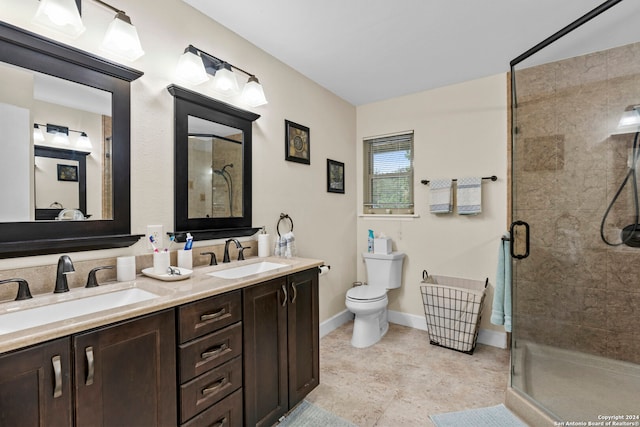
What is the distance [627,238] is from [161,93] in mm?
3294

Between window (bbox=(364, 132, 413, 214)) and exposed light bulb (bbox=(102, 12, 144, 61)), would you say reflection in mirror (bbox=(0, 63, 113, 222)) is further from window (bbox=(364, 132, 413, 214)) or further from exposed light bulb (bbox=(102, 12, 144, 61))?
window (bbox=(364, 132, 413, 214))

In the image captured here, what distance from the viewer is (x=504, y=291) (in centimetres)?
234

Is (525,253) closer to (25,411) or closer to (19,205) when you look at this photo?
(25,411)

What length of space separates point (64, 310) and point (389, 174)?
119 inches

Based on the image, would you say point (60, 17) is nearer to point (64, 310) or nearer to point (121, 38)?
point (121, 38)

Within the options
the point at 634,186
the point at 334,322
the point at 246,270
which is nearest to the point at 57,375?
the point at 246,270

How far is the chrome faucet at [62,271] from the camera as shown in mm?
1245

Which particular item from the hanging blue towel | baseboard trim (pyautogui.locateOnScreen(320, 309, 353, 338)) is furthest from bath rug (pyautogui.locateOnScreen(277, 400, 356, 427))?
the hanging blue towel

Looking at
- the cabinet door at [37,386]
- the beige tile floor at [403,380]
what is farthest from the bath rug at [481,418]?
the cabinet door at [37,386]

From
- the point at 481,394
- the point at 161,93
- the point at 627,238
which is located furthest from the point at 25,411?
the point at 627,238

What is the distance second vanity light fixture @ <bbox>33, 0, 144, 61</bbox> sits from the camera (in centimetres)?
124

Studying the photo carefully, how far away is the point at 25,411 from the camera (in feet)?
2.73

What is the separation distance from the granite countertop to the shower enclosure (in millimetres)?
1895

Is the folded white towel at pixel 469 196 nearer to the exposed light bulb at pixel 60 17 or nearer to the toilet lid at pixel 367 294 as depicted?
the toilet lid at pixel 367 294
